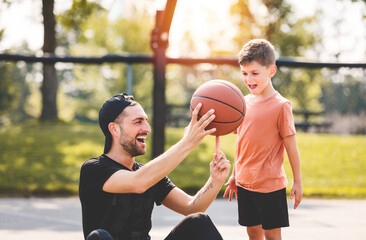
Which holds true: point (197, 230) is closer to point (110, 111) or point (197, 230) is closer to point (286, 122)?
point (110, 111)

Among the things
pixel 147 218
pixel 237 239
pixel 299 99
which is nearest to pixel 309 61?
pixel 299 99

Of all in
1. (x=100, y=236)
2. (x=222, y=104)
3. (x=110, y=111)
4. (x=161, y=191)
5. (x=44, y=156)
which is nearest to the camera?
(x=100, y=236)

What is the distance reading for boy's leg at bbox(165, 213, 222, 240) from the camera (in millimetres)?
2549

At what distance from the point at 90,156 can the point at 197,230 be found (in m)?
6.15

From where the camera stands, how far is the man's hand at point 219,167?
2.79m

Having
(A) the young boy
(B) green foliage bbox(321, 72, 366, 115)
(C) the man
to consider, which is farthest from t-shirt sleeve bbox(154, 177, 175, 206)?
(B) green foliage bbox(321, 72, 366, 115)

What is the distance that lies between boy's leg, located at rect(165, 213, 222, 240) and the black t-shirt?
0.24 m

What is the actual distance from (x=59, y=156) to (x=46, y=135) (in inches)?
61.8

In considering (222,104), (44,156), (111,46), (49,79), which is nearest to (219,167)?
(222,104)

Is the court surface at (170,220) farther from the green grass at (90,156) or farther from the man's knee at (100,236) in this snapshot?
the man's knee at (100,236)

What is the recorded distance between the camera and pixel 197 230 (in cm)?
259

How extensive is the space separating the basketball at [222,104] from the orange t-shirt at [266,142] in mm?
185

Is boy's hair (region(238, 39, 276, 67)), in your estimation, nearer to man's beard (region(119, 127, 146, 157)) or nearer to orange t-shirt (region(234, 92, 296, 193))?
orange t-shirt (region(234, 92, 296, 193))

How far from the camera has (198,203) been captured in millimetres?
2965
